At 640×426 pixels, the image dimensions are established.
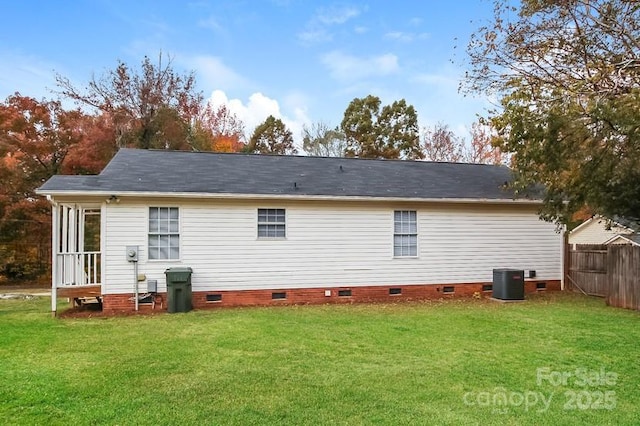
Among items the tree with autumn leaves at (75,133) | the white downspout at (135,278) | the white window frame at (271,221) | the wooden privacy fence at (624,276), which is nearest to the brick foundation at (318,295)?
the white downspout at (135,278)

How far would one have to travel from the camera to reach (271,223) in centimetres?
1185

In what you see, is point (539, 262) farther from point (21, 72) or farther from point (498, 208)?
point (21, 72)

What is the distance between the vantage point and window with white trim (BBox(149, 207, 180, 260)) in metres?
11.0

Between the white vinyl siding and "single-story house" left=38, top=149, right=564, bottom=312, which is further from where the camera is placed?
the white vinyl siding

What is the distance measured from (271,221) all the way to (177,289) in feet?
9.58

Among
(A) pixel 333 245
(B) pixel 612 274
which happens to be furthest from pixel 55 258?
(B) pixel 612 274

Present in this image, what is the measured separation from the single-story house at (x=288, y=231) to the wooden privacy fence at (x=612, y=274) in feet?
2.35

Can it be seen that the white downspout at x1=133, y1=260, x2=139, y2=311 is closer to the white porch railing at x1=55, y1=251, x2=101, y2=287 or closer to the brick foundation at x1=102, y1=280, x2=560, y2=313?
the brick foundation at x1=102, y1=280, x2=560, y2=313

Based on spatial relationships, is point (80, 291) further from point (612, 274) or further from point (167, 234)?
point (612, 274)

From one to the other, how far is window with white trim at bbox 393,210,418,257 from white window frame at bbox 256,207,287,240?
126 inches

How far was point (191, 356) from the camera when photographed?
6.52 m

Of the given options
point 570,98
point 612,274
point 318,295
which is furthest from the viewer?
point 318,295

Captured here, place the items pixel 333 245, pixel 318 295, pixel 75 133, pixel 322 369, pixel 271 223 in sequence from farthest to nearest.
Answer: pixel 75 133 < pixel 333 245 < pixel 318 295 < pixel 271 223 < pixel 322 369

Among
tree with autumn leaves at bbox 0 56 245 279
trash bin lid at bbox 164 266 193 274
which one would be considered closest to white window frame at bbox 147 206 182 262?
trash bin lid at bbox 164 266 193 274
